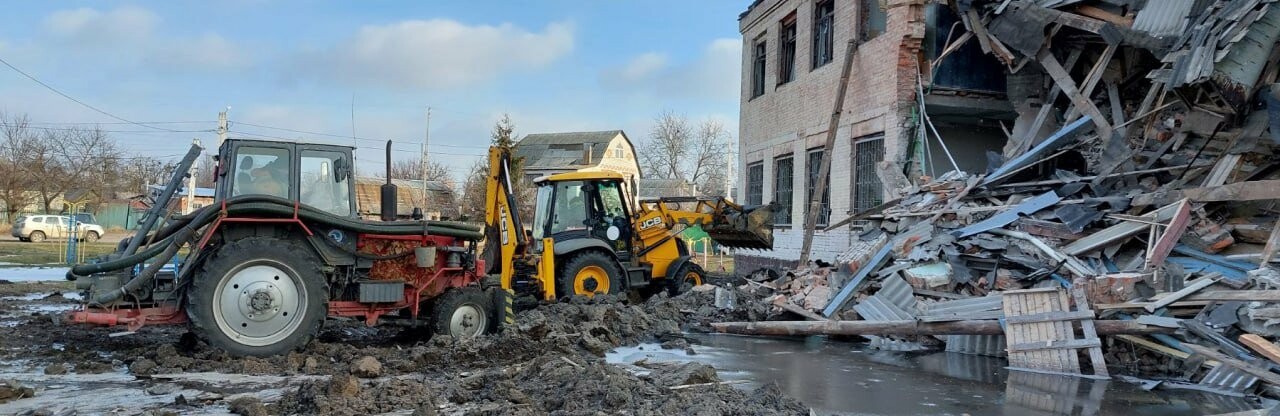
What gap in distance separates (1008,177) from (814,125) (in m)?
5.41

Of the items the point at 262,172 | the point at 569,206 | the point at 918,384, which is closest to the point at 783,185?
the point at 569,206

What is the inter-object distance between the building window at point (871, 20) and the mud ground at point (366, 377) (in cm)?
772

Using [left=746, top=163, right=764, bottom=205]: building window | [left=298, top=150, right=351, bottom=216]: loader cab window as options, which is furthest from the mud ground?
[left=746, top=163, right=764, bottom=205]: building window

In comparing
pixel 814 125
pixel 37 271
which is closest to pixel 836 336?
pixel 814 125

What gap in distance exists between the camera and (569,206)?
1352 cm

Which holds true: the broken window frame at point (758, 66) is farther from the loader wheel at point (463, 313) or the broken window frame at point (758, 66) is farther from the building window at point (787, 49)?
the loader wheel at point (463, 313)

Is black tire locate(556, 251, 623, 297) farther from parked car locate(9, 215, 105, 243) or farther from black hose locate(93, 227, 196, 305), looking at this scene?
parked car locate(9, 215, 105, 243)

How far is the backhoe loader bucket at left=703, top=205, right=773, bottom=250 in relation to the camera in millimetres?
14383

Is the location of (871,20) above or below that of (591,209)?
above

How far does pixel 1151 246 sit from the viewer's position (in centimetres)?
886

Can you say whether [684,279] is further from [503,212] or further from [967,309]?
[967,309]

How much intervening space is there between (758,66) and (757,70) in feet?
0.33

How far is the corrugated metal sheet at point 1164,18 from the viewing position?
33.0 ft

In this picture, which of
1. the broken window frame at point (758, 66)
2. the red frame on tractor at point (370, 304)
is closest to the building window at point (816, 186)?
the broken window frame at point (758, 66)
